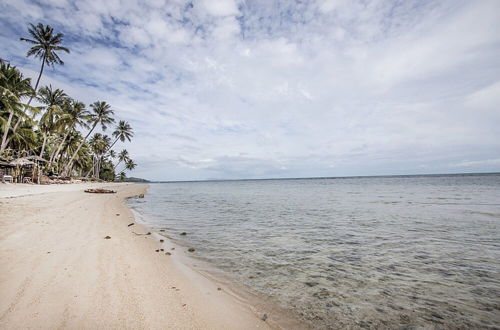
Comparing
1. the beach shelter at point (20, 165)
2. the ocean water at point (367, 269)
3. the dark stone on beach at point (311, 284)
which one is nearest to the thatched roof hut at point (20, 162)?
the beach shelter at point (20, 165)

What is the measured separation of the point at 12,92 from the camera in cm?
2936

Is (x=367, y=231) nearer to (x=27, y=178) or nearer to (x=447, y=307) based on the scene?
(x=447, y=307)

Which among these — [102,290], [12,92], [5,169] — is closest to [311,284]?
[102,290]

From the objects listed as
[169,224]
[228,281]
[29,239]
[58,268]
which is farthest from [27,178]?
[228,281]

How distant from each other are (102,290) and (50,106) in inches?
2039

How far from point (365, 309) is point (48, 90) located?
56.4 meters

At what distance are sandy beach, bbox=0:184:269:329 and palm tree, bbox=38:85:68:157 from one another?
147 feet

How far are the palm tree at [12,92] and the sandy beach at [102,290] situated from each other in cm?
3080

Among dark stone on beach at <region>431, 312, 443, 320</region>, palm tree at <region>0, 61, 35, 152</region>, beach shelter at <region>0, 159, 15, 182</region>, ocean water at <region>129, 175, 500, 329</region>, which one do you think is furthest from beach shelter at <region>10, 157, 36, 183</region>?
dark stone on beach at <region>431, 312, 443, 320</region>

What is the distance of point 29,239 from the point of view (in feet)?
20.6

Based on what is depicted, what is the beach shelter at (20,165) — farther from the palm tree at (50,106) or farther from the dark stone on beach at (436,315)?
the dark stone on beach at (436,315)

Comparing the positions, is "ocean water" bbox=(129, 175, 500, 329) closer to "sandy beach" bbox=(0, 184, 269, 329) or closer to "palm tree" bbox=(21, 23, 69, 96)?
"sandy beach" bbox=(0, 184, 269, 329)

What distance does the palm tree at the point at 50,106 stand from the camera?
131 ft

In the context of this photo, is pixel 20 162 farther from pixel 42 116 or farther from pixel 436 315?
pixel 436 315
